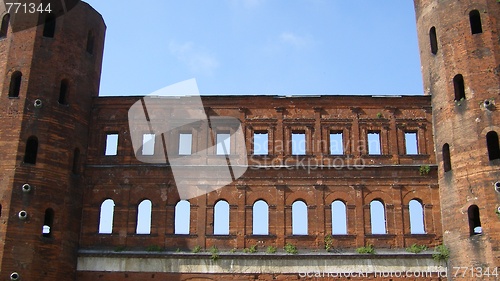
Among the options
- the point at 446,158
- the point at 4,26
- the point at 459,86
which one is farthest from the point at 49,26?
the point at 446,158

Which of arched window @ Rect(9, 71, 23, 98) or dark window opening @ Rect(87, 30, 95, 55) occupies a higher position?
dark window opening @ Rect(87, 30, 95, 55)

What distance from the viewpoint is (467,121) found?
80.1ft

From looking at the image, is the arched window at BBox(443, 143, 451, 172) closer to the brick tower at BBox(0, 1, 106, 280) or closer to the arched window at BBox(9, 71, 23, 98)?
the brick tower at BBox(0, 1, 106, 280)

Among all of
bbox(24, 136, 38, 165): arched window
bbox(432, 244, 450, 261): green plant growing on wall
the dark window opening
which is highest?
the dark window opening

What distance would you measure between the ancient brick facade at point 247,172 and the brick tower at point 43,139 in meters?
0.05

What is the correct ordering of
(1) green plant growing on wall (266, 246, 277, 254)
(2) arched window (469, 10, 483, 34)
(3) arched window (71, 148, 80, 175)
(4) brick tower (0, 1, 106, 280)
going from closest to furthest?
(4) brick tower (0, 1, 106, 280) → (1) green plant growing on wall (266, 246, 277, 254) → (3) arched window (71, 148, 80, 175) → (2) arched window (469, 10, 483, 34)

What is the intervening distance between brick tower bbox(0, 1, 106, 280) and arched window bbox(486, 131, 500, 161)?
684 inches

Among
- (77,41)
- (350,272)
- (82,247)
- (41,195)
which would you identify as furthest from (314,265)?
(77,41)

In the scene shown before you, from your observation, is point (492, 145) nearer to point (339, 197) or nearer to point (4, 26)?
point (339, 197)

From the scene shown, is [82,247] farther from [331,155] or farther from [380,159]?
[380,159]

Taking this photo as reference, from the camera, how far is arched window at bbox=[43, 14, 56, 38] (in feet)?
86.1

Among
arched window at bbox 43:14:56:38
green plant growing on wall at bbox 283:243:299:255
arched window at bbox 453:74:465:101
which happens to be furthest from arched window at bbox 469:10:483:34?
arched window at bbox 43:14:56:38

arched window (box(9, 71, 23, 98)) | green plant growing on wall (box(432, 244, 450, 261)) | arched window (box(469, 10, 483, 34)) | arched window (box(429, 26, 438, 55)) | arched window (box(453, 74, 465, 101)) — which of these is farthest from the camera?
arched window (box(429, 26, 438, 55))

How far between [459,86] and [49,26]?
60.1 feet
